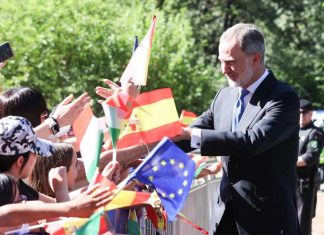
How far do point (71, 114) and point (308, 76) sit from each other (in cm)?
2792

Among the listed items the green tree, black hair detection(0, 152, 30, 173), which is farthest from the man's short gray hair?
the green tree

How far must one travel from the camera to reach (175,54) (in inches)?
709

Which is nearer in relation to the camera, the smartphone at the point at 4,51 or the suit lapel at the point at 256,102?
the suit lapel at the point at 256,102

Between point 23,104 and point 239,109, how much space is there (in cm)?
131

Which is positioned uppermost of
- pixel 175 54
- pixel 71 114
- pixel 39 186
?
pixel 71 114

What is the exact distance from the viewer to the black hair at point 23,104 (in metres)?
5.09

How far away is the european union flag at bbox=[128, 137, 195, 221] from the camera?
160 inches

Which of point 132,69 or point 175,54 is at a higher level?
point 132,69

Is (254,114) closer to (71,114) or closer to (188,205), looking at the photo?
(71,114)

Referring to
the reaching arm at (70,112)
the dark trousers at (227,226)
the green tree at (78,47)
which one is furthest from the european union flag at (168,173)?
the green tree at (78,47)

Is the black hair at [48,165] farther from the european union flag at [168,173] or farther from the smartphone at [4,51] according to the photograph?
the european union flag at [168,173]

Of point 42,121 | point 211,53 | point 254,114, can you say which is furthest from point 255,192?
point 211,53

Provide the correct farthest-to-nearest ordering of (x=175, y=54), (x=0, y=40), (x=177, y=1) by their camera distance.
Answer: (x=177, y=1) < (x=175, y=54) < (x=0, y=40)

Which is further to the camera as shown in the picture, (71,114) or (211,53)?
(211,53)
